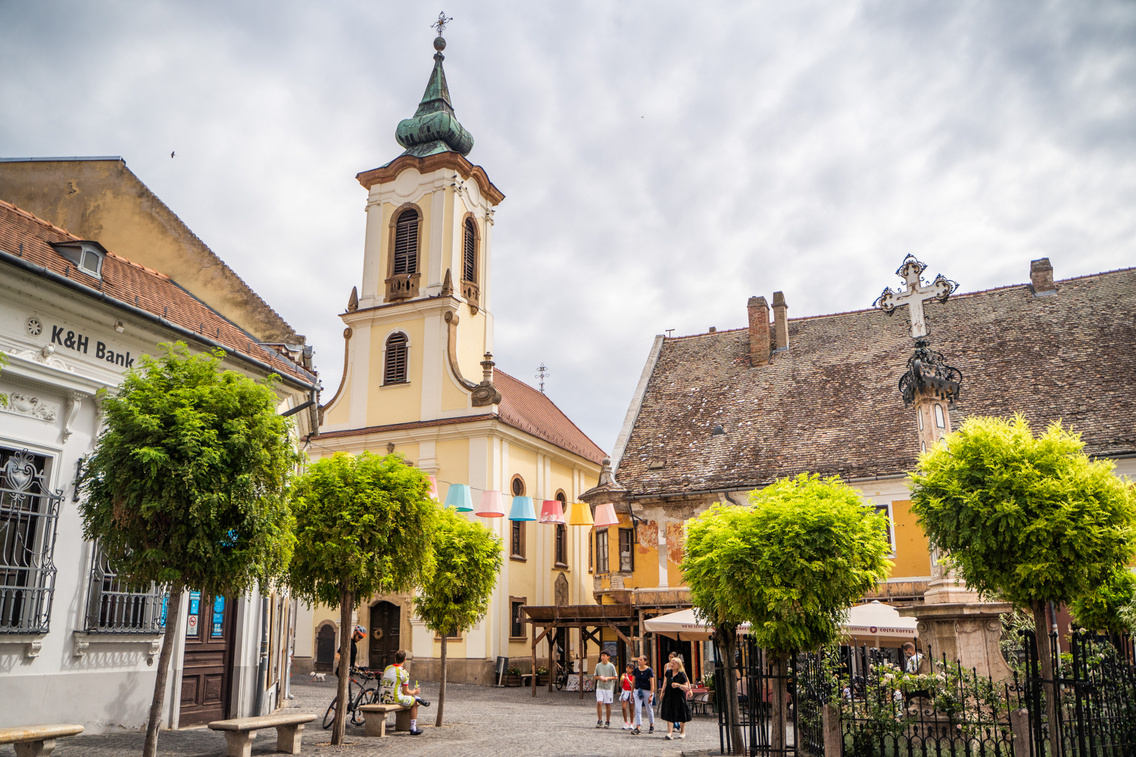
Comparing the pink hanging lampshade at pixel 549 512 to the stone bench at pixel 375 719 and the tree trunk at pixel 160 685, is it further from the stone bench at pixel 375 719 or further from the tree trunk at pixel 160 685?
the tree trunk at pixel 160 685

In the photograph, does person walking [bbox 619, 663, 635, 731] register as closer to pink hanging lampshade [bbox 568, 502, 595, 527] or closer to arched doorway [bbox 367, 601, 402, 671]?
pink hanging lampshade [bbox 568, 502, 595, 527]

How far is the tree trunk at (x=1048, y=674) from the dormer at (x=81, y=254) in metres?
13.1

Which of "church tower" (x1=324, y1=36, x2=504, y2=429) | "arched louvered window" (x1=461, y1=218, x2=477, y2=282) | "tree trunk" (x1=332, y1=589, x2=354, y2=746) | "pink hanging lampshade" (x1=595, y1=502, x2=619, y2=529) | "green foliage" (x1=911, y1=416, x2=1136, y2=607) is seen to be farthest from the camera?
"arched louvered window" (x1=461, y1=218, x2=477, y2=282)

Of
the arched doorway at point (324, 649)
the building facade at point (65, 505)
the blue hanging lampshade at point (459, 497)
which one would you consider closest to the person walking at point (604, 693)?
the blue hanging lampshade at point (459, 497)

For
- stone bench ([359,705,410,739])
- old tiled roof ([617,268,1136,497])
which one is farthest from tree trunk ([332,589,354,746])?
old tiled roof ([617,268,1136,497])

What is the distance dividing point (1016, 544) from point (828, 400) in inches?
748

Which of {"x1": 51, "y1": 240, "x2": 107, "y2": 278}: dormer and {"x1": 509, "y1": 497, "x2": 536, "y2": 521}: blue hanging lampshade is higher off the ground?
{"x1": 51, "y1": 240, "x2": 107, "y2": 278}: dormer

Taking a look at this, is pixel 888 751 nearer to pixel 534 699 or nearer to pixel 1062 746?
pixel 1062 746

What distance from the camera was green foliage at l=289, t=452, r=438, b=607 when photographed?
42.7 ft

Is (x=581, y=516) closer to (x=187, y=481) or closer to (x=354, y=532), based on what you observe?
(x=354, y=532)

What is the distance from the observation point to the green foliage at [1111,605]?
927 cm

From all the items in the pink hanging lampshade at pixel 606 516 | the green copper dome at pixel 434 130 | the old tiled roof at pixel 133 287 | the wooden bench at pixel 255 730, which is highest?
the green copper dome at pixel 434 130

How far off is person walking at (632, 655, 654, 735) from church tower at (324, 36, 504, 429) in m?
15.5

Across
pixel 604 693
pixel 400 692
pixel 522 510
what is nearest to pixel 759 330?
pixel 522 510
